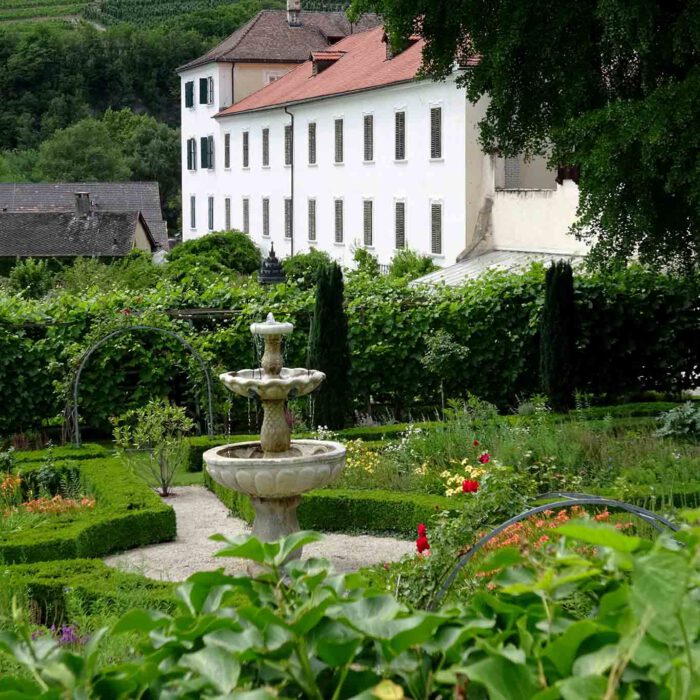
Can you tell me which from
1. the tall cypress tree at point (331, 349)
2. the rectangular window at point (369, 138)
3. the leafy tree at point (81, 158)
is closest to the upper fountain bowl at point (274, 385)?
the tall cypress tree at point (331, 349)

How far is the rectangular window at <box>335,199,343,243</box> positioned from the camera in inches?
1731

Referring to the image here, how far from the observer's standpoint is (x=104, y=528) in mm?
10672

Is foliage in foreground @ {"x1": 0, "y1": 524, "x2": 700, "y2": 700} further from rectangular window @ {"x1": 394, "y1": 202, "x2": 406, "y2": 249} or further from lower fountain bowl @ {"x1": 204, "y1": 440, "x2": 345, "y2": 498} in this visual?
rectangular window @ {"x1": 394, "y1": 202, "x2": 406, "y2": 249}

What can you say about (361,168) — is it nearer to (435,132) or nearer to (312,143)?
(312,143)

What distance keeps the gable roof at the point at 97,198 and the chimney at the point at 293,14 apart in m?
15.6

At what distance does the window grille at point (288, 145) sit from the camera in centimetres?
4831

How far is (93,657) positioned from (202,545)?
9.46m

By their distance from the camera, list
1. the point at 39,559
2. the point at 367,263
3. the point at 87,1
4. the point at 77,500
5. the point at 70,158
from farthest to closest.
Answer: the point at 87,1 < the point at 70,158 < the point at 367,263 < the point at 77,500 < the point at 39,559

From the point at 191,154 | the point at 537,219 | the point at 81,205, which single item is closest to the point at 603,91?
the point at 537,219

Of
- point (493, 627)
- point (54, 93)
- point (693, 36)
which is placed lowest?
point (493, 627)

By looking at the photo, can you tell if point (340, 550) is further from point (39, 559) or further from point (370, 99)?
point (370, 99)

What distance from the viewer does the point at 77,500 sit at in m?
12.4

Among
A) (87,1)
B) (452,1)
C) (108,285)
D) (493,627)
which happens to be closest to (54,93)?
(87,1)

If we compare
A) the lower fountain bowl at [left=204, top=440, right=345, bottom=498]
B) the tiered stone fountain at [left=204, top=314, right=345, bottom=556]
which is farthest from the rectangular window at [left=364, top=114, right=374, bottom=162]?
the lower fountain bowl at [left=204, top=440, right=345, bottom=498]
